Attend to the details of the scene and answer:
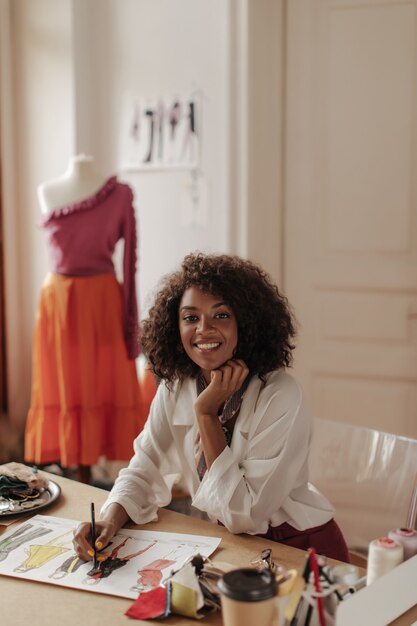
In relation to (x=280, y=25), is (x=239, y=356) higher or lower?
lower

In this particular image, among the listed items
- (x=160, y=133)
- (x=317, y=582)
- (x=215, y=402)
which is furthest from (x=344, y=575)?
(x=160, y=133)

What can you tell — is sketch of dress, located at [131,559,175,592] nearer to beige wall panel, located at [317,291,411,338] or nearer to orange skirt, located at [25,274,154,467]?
orange skirt, located at [25,274,154,467]

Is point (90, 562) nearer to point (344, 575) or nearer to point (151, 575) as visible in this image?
point (151, 575)

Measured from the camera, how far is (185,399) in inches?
69.7

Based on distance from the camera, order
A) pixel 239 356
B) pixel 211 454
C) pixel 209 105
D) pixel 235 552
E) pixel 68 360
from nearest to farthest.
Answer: pixel 235 552 < pixel 211 454 < pixel 239 356 < pixel 68 360 < pixel 209 105

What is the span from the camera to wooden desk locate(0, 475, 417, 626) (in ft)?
3.93

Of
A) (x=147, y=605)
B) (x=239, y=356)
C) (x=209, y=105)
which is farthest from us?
(x=209, y=105)

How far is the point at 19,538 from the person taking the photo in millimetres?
1506

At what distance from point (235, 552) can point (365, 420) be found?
195 cm

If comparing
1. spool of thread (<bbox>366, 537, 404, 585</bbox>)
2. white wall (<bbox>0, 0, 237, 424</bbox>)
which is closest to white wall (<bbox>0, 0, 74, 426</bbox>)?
white wall (<bbox>0, 0, 237, 424</bbox>)

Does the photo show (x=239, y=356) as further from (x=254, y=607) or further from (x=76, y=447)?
(x=76, y=447)

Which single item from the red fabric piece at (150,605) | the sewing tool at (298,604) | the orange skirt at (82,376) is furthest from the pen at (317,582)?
the orange skirt at (82,376)

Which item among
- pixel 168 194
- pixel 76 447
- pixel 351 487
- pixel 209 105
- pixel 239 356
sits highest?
pixel 209 105

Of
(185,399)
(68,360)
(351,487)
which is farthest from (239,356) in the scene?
(68,360)
